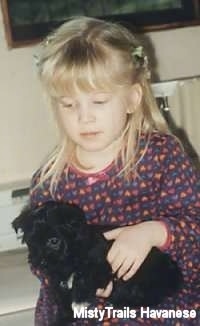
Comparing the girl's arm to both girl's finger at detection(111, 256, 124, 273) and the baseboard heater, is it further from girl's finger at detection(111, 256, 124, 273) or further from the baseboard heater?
the baseboard heater

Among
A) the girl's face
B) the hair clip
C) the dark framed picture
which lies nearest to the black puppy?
the girl's face

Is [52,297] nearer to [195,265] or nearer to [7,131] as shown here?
[195,265]

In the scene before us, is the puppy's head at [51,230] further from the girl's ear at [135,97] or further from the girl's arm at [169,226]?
the girl's ear at [135,97]

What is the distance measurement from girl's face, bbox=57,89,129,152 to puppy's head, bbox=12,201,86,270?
0.40ft

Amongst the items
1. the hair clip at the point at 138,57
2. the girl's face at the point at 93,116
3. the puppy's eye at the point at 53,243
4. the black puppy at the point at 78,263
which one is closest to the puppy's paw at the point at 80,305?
the black puppy at the point at 78,263

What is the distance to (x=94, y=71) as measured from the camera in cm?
103

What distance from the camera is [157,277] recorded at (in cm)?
106

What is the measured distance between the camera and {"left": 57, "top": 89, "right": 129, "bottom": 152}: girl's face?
104 centimetres

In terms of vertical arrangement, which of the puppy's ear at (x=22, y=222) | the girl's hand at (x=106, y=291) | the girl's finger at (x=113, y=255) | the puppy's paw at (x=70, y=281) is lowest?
the girl's hand at (x=106, y=291)

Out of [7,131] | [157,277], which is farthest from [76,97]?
[7,131]

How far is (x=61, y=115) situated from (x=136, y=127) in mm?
142

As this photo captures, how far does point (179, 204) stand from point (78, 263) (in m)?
0.20

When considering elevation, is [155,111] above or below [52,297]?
above

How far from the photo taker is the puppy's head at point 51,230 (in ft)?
3.24
